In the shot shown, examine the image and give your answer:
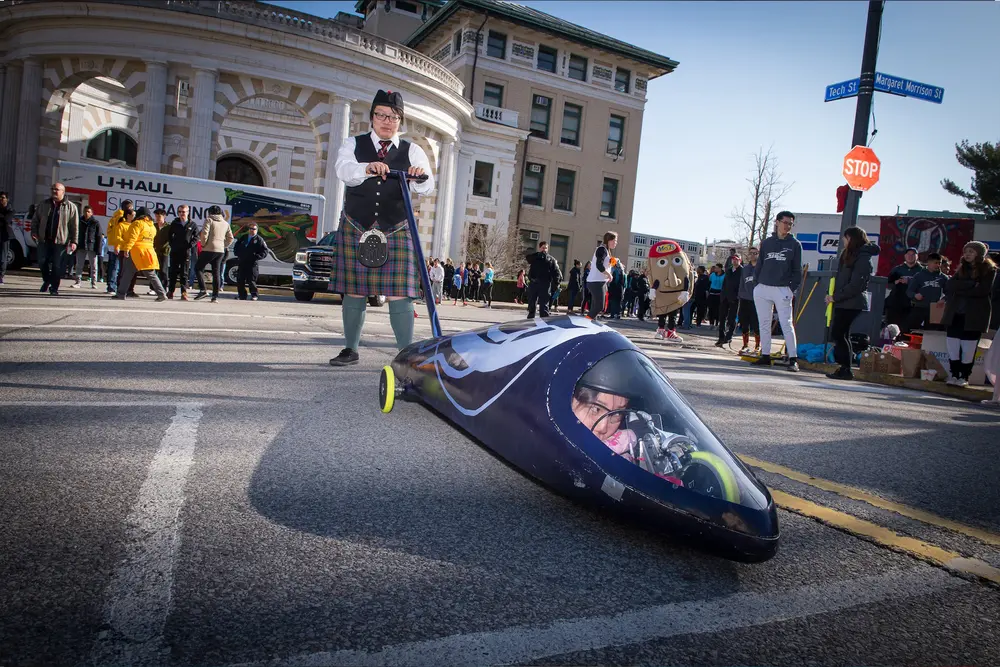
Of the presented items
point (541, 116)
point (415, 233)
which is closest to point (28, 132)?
point (415, 233)

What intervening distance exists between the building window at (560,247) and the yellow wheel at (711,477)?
1544 inches

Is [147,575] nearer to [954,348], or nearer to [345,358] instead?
[345,358]

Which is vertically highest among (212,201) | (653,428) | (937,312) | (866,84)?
(866,84)

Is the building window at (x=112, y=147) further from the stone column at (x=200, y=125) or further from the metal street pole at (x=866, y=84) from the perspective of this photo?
the metal street pole at (x=866, y=84)

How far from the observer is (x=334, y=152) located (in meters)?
25.2

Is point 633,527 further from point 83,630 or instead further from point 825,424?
point 825,424

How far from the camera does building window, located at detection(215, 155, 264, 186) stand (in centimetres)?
3269

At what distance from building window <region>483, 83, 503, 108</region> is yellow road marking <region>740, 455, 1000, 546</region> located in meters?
37.5

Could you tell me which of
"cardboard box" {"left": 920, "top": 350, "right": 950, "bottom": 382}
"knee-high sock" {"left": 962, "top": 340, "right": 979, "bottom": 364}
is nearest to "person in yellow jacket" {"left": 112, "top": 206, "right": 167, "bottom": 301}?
"cardboard box" {"left": 920, "top": 350, "right": 950, "bottom": 382}

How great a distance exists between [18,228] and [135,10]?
9.04m

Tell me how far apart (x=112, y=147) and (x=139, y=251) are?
22624 millimetres

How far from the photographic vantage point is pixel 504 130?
36.3 meters

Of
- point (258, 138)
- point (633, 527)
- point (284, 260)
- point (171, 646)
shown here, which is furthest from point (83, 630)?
point (258, 138)

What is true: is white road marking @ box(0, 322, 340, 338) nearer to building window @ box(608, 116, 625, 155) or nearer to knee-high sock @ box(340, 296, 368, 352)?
knee-high sock @ box(340, 296, 368, 352)
